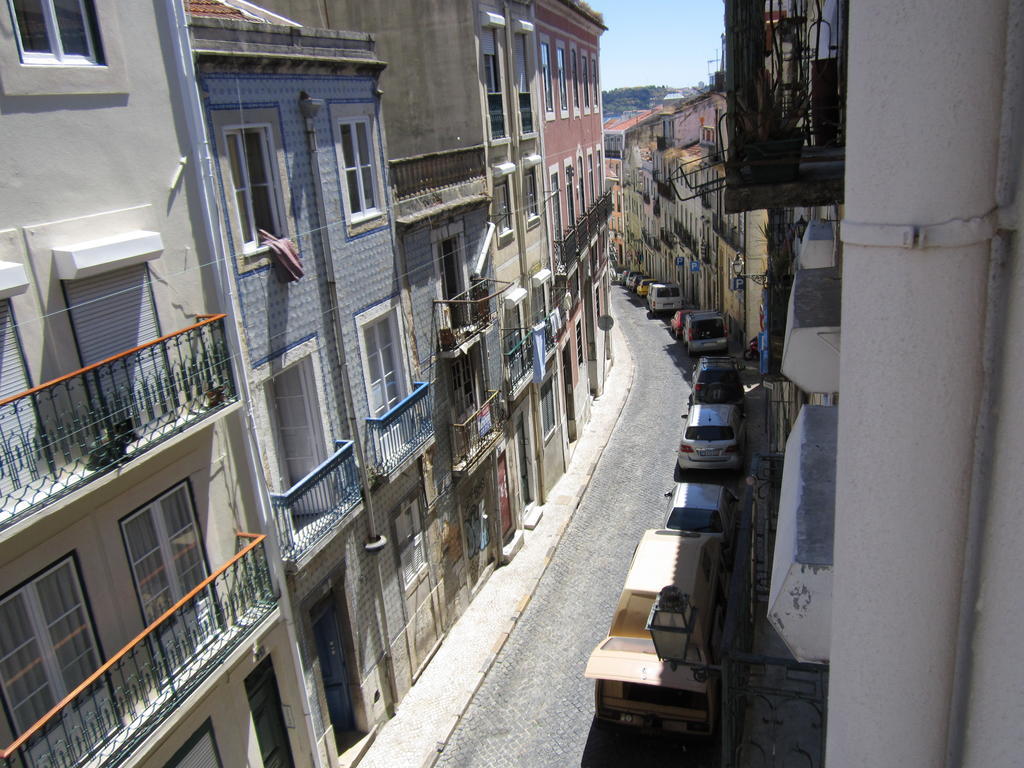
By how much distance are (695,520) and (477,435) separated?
4940 mm

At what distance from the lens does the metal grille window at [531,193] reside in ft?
74.0

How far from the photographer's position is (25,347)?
766cm

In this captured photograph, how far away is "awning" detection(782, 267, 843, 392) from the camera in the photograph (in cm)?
543

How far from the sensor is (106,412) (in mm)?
7969

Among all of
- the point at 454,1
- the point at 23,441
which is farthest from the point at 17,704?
the point at 454,1

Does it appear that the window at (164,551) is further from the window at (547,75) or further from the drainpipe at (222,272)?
the window at (547,75)

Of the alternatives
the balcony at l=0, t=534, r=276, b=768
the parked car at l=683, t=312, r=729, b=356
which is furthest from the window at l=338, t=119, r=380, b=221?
the parked car at l=683, t=312, r=729, b=356

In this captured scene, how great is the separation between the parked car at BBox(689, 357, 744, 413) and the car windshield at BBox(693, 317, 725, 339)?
6960mm

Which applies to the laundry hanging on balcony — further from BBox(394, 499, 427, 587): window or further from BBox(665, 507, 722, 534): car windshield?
BBox(665, 507, 722, 534): car windshield

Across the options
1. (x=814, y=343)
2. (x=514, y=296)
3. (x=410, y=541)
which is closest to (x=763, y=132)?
(x=814, y=343)

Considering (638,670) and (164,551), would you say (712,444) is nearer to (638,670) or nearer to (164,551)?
(638,670)

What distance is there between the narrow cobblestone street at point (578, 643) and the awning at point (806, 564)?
335 inches

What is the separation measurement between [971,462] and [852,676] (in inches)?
46.8

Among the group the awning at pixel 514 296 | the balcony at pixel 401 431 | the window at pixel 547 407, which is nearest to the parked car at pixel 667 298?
the window at pixel 547 407
